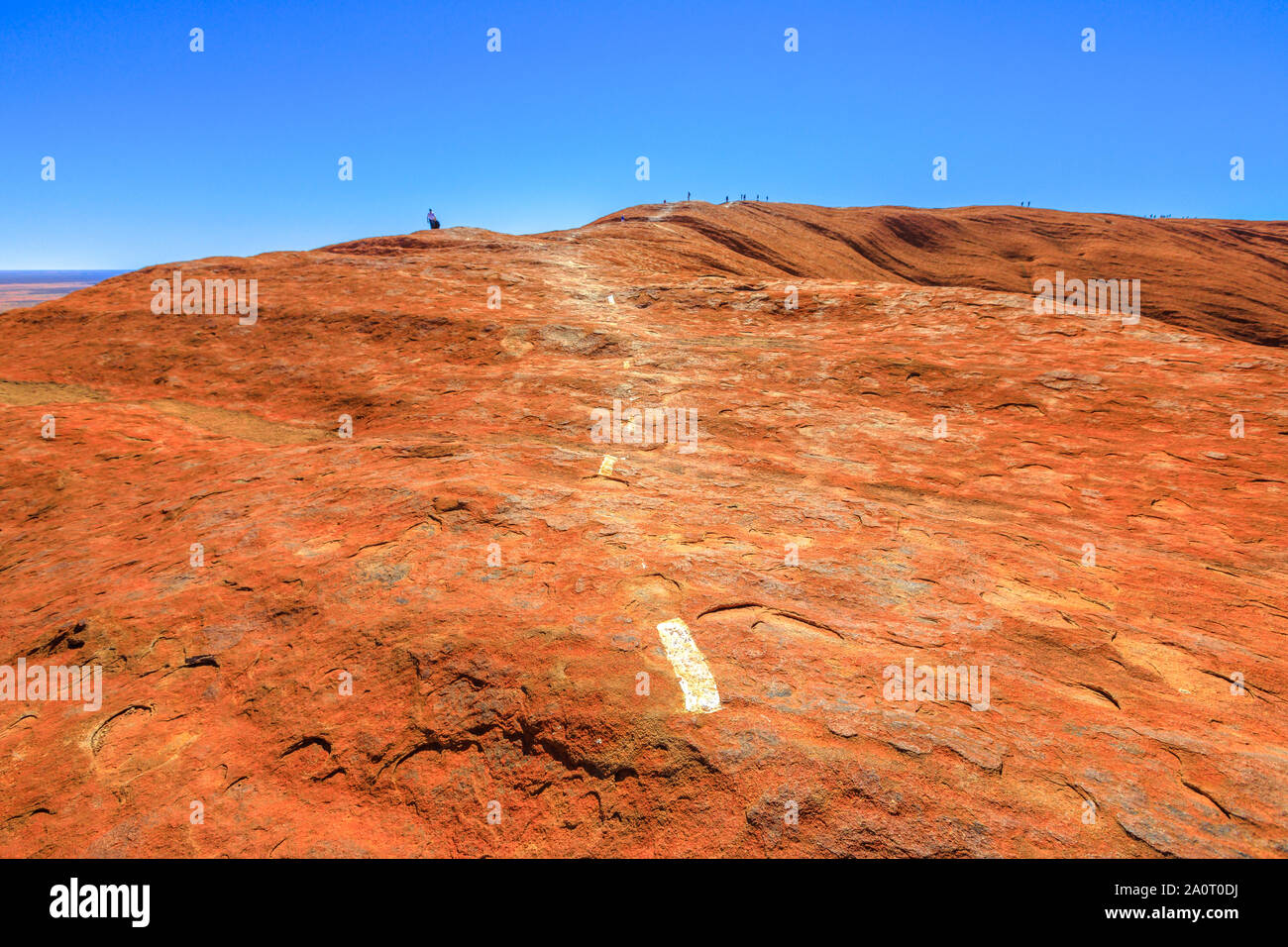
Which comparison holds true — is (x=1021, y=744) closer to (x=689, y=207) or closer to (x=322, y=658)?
(x=322, y=658)

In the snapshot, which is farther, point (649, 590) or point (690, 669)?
point (649, 590)

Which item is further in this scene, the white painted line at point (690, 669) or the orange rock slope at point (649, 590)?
the white painted line at point (690, 669)

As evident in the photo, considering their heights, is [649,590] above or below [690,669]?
above

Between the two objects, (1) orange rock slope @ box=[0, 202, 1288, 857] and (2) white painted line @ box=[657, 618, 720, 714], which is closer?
(1) orange rock slope @ box=[0, 202, 1288, 857]
